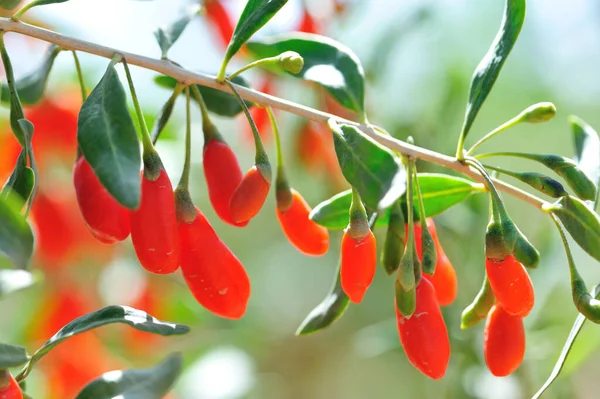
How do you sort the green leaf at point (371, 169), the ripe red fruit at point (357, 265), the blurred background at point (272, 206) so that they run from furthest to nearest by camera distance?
1. the blurred background at point (272, 206)
2. the ripe red fruit at point (357, 265)
3. the green leaf at point (371, 169)

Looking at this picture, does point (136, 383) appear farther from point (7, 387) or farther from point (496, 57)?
point (496, 57)

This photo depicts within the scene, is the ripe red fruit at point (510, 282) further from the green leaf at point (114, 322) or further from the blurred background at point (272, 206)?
the blurred background at point (272, 206)

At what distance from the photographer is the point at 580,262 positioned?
2.16m

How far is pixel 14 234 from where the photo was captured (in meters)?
0.46

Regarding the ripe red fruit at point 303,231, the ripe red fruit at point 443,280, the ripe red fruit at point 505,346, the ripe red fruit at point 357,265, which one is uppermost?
the ripe red fruit at point 357,265

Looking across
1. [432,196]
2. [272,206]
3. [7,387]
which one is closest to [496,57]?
[432,196]

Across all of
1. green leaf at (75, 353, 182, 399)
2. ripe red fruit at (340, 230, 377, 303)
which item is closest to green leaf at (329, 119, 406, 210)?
ripe red fruit at (340, 230, 377, 303)

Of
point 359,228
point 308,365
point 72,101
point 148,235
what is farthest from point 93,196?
point 308,365

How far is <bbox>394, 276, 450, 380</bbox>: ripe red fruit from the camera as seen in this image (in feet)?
1.78

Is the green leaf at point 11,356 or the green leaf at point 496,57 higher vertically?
the green leaf at point 496,57

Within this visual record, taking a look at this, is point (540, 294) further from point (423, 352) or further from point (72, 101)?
point (423, 352)

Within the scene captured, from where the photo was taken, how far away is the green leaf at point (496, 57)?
0.62 m

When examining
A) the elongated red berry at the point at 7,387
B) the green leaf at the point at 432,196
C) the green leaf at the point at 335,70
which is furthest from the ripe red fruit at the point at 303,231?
the elongated red berry at the point at 7,387

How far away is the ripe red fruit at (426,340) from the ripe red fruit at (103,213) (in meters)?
0.21
